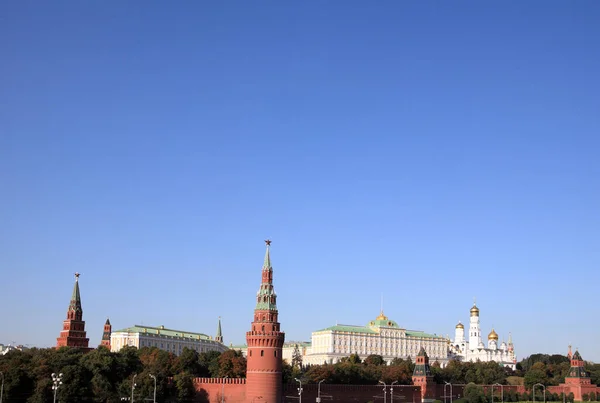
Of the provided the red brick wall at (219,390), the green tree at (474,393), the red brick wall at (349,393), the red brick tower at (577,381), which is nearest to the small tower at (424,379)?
the red brick wall at (349,393)

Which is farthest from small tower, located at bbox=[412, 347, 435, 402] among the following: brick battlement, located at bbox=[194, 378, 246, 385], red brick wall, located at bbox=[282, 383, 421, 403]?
brick battlement, located at bbox=[194, 378, 246, 385]

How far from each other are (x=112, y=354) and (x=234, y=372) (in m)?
20.5

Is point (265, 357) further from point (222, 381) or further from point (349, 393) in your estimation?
point (349, 393)

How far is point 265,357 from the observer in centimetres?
11762

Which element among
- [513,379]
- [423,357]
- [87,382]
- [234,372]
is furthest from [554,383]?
[87,382]

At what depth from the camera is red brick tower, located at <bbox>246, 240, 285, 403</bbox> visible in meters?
117

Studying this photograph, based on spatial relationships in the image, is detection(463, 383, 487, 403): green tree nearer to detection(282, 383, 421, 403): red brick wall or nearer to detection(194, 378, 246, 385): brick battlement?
detection(282, 383, 421, 403): red brick wall

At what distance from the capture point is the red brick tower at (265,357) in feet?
384

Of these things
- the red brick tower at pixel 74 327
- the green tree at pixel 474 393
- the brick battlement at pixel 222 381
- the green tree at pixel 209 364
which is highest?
the red brick tower at pixel 74 327

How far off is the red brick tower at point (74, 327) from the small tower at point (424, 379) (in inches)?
2362

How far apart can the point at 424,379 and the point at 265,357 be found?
1710 inches

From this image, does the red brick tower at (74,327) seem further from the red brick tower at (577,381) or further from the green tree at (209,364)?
the red brick tower at (577,381)

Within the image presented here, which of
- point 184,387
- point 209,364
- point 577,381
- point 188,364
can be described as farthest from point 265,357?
point 577,381

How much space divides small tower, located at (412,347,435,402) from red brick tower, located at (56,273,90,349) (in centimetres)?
5999
